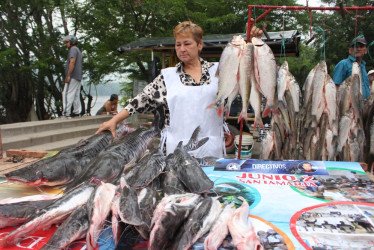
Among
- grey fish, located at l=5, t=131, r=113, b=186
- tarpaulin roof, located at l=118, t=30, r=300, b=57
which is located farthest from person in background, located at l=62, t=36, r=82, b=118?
grey fish, located at l=5, t=131, r=113, b=186

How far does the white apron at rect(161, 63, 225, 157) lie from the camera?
8.14 ft

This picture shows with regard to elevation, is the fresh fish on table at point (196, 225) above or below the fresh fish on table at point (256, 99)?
below

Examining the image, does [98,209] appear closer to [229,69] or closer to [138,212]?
[138,212]

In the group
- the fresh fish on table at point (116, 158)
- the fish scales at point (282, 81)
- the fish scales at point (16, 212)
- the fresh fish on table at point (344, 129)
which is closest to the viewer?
the fish scales at point (16, 212)

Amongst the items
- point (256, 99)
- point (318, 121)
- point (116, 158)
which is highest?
point (256, 99)

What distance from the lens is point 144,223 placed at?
119 cm

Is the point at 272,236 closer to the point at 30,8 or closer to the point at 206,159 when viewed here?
the point at 206,159

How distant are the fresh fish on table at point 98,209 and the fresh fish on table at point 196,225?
13.1 inches

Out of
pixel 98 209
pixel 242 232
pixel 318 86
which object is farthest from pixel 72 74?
pixel 242 232

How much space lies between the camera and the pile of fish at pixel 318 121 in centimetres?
257

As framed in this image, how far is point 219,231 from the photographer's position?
118 cm

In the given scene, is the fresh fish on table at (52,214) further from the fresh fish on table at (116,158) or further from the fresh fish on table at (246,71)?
the fresh fish on table at (246,71)

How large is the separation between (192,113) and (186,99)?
0.45 ft

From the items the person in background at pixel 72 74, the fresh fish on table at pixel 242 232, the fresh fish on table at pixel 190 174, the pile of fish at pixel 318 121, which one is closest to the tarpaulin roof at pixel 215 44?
the person in background at pixel 72 74
